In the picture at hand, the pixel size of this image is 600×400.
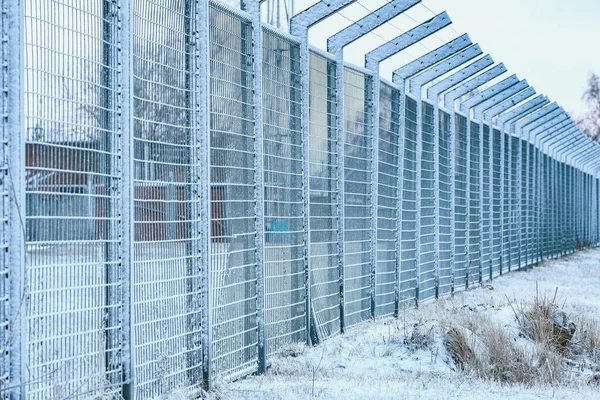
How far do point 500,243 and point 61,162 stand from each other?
11.9 m

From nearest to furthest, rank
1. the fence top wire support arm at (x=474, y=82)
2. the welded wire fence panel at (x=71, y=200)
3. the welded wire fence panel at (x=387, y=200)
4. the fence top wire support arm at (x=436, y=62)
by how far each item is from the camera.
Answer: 1. the welded wire fence panel at (x=71, y=200)
2. the welded wire fence panel at (x=387, y=200)
3. the fence top wire support arm at (x=436, y=62)
4. the fence top wire support arm at (x=474, y=82)

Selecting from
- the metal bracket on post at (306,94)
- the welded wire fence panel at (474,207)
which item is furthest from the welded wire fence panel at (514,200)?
the metal bracket on post at (306,94)

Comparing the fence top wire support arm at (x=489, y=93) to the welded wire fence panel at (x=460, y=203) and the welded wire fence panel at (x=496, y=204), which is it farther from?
the welded wire fence panel at (x=496, y=204)

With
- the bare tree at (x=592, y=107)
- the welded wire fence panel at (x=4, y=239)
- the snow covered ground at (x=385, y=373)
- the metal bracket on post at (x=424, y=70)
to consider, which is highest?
the bare tree at (x=592, y=107)

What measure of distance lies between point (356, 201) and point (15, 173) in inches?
201

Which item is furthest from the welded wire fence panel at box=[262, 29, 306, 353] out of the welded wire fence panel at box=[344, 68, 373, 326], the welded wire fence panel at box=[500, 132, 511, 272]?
the welded wire fence panel at box=[500, 132, 511, 272]

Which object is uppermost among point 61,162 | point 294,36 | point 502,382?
point 294,36

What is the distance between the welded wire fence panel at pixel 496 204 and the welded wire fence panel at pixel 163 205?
9.98m

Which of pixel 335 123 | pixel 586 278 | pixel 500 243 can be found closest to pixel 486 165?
pixel 500 243

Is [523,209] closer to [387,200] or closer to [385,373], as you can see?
[387,200]

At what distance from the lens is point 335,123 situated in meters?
8.16

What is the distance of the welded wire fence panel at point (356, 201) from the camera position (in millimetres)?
8391

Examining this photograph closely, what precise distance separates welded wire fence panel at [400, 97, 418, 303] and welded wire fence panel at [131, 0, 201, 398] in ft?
16.3

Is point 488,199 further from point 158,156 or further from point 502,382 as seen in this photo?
point 158,156
